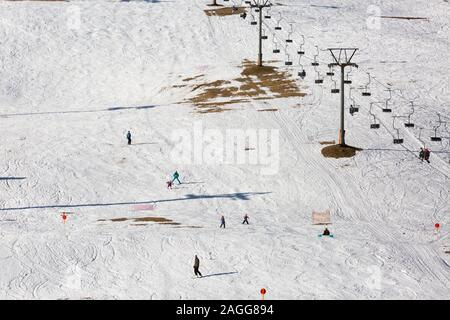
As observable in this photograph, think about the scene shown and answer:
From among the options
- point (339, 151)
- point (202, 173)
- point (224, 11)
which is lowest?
point (202, 173)

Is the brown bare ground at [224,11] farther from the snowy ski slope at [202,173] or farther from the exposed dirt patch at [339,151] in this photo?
the exposed dirt patch at [339,151]

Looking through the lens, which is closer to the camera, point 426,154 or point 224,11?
point 426,154

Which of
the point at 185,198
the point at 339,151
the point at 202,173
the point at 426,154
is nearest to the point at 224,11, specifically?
the point at 339,151

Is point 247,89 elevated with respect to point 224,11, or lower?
lower

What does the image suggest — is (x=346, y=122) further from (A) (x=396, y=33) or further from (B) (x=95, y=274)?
(A) (x=396, y=33)

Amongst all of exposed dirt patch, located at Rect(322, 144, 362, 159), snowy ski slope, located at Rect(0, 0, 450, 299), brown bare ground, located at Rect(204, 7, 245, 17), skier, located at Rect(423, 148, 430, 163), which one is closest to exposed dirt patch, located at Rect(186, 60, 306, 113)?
snowy ski slope, located at Rect(0, 0, 450, 299)

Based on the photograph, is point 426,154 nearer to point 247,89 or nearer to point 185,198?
point 185,198
